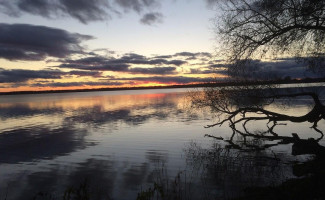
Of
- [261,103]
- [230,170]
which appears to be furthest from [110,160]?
[261,103]

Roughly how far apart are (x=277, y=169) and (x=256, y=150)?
483 cm

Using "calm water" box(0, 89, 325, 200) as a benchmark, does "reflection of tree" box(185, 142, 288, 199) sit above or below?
above

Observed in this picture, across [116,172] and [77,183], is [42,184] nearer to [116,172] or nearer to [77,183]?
[77,183]

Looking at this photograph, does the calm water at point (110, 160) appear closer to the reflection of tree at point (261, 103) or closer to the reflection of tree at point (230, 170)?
the reflection of tree at point (230, 170)

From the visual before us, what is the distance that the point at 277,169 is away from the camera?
13.8 m

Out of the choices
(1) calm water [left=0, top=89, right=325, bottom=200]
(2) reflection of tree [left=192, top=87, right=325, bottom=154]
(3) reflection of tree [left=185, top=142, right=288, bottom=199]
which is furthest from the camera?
(2) reflection of tree [left=192, top=87, right=325, bottom=154]

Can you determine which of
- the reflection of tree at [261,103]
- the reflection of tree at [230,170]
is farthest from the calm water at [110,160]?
the reflection of tree at [261,103]

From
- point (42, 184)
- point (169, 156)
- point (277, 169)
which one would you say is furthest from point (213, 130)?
point (42, 184)

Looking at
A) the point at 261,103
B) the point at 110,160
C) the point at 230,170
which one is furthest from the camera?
the point at 261,103

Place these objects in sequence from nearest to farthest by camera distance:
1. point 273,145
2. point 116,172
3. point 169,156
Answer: point 116,172, point 169,156, point 273,145

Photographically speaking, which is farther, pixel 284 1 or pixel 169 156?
pixel 169 156

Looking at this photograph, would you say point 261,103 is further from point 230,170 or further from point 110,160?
point 110,160

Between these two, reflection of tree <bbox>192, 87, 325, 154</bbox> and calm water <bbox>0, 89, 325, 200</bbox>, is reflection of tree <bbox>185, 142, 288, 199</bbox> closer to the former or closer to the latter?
calm water <bbox>0, 89, 325, 200</bbox>

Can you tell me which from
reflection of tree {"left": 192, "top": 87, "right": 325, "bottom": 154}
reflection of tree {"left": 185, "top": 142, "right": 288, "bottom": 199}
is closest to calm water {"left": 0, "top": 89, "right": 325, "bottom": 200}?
reflection of tree {"left": 185, "top": 142, "right": 288, "bottom": 199}
